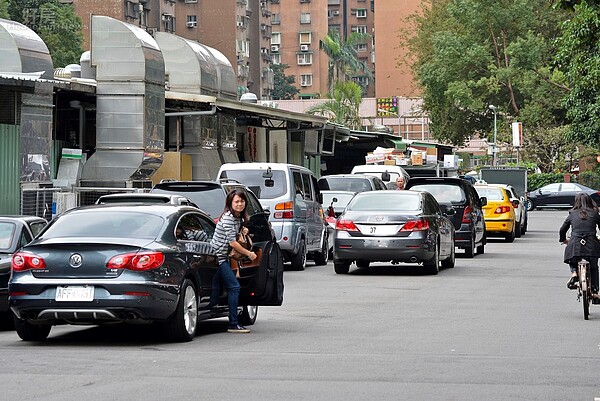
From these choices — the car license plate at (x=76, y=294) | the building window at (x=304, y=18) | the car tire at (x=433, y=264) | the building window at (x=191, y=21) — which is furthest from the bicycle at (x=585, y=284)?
the building window at (x=304, y=18)

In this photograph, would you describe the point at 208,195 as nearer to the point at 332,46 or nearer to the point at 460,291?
the point at 460,291

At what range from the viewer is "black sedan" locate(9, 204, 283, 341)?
1284cm

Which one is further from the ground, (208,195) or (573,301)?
(208,195)

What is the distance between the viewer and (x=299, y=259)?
25.9 metres

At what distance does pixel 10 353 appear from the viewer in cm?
1248

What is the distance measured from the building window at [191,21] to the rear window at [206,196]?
9085cm

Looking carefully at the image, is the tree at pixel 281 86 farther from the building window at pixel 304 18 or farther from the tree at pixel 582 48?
the tree at pixel 582 48

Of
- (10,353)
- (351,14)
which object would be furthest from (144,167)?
(351,14)

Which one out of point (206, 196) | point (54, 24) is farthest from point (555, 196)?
point (206, 196)

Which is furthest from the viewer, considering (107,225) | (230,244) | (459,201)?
(459,201)

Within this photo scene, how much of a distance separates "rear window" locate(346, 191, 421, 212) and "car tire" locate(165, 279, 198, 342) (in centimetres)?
1093

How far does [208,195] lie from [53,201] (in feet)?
29.9

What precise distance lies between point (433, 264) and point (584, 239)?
8014 millimetres

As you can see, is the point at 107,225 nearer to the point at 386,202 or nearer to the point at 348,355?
the point at 348,355
